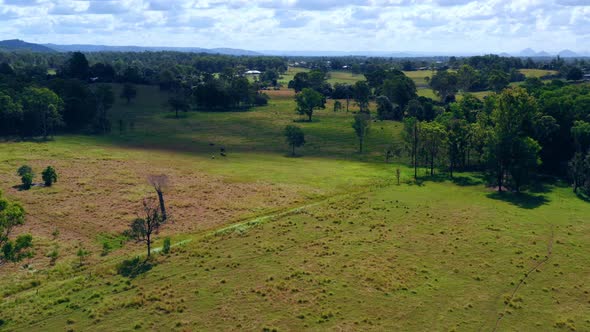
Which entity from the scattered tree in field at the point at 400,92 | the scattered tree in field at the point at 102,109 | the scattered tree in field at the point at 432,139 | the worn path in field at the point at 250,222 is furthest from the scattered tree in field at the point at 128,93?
the worn path in field at the point at 250,222

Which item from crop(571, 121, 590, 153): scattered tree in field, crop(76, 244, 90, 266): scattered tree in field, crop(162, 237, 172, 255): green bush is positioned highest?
crop(571, 121, 590, 153): scattered tree in field

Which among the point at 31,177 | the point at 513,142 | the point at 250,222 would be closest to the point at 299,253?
the point at 250,222

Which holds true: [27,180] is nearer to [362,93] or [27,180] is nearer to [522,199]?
[522,199]

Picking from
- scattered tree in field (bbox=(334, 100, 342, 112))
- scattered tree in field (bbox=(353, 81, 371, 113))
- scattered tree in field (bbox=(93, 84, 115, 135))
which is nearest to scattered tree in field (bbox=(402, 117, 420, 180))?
scattered tree in field (bbox=(353, 81, 371, 113))

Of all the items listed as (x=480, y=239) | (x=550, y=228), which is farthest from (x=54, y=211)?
(x=550, y=228)

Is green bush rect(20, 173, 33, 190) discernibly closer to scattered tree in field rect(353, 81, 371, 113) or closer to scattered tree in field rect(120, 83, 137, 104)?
scattered tree in field rect(120, 83, 137, 104)

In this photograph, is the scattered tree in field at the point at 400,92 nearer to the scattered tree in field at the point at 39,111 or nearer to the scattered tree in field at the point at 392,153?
the scattered tree in field at the point at 392,153
